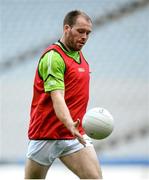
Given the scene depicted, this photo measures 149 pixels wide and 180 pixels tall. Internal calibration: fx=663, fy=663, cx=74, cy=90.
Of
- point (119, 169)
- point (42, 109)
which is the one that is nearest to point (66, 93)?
point (42, 109)

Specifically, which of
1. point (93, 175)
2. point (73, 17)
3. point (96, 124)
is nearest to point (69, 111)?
point (96, 124)

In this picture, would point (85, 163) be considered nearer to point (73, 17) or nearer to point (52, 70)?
point (52, 70)

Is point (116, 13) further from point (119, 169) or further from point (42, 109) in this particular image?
point (42, 109)

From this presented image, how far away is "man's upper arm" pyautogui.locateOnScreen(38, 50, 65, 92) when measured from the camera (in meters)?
5.21

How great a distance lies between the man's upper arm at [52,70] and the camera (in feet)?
17.1

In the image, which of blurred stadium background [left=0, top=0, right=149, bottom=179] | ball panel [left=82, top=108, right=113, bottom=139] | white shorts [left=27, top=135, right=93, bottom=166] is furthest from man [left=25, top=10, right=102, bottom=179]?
blurred stadium background [left=0, top=0, right=149, bottom=179]

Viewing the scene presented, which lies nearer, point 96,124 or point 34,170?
point 96,124

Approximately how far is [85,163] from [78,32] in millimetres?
1074

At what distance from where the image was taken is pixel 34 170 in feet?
18.1

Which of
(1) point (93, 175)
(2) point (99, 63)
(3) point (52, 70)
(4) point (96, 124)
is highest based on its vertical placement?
(2) point (99, 63)

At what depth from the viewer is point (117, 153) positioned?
12398 mm

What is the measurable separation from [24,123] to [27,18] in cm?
232

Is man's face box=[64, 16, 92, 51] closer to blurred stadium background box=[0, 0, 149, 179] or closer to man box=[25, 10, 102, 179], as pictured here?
man box=[25, 10, 102, 179]

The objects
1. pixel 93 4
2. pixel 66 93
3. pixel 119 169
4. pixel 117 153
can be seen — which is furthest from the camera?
pixel 93 4
